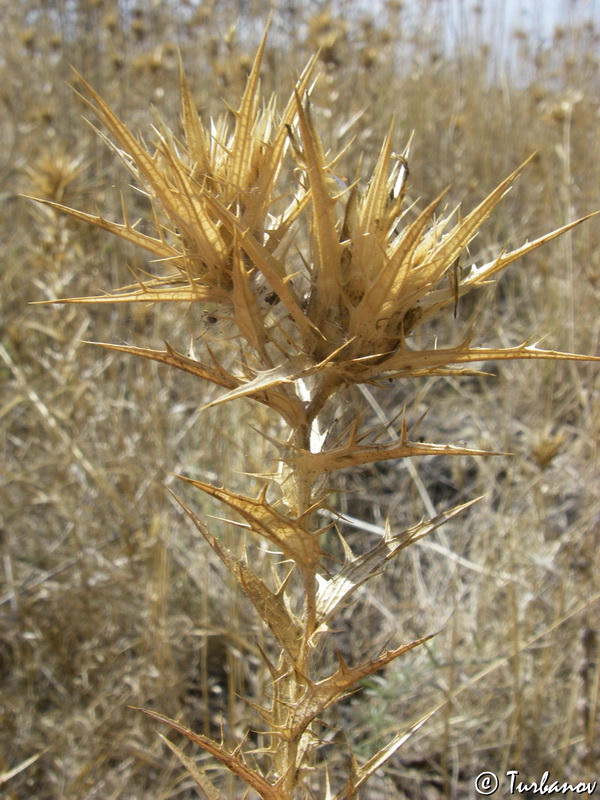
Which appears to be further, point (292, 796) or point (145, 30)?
point (145, 30)

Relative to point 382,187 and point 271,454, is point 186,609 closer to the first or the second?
point 271,454

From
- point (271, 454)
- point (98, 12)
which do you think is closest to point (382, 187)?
point (271, 454)

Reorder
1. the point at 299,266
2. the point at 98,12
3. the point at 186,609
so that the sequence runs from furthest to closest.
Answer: the point at 98,12
the point at 186,609
the point at 299,266

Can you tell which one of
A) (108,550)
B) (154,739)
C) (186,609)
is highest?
(108,550)

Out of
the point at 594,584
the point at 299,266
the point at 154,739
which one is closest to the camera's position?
the point at 299,266

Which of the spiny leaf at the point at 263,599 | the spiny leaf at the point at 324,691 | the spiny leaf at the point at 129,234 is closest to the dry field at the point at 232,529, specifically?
the spiny leaf at the point at 129,234

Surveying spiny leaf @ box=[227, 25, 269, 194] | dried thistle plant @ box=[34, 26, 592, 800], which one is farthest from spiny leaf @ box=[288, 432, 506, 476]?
spiny leaf @ box=[227, 25, 269, 194]

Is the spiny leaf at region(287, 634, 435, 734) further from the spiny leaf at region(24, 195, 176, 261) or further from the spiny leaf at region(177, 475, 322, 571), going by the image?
the spiny leaf at region(24, 195, 176, 261)
